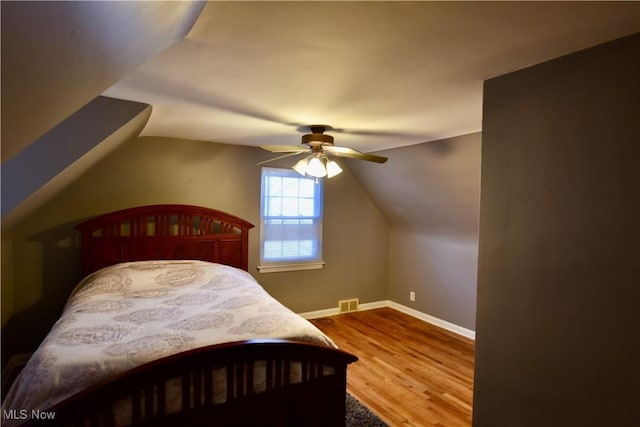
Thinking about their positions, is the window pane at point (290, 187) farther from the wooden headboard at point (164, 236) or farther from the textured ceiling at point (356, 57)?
the textured ceiling at point (356, 57)

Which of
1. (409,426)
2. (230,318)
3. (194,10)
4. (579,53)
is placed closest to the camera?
(194,10)

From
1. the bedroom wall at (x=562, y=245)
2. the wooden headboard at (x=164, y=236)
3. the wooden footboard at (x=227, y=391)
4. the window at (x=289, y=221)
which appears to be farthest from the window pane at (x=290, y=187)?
the bedroom wall at (x=562, y=245)

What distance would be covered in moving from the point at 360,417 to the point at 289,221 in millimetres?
2411

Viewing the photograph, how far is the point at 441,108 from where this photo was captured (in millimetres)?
2297

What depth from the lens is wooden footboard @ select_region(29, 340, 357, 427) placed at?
1.41 m

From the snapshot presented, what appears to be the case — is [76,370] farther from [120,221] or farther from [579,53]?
[579,53]

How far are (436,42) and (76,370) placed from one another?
2.07 m

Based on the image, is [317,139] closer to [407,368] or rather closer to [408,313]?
[407,368]

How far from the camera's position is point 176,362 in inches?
60.0

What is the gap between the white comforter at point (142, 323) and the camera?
1454mm

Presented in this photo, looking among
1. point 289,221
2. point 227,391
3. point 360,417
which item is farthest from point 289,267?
point 227,391

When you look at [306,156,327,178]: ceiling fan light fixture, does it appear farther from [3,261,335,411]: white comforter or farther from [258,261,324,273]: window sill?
[258,261,324,273]: window sill

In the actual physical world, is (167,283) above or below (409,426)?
above

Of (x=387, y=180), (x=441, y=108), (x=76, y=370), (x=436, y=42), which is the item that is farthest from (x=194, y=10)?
(x=387, y=180)
